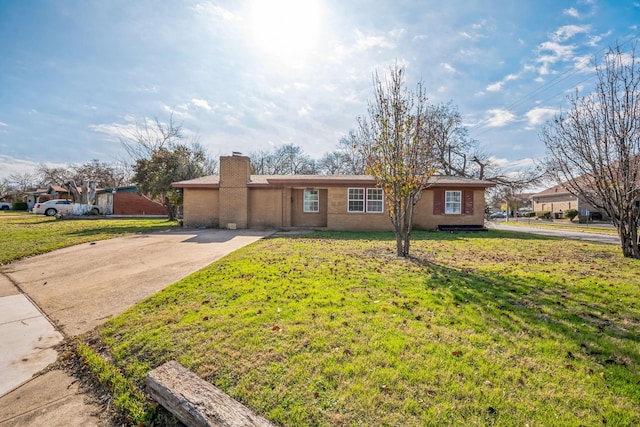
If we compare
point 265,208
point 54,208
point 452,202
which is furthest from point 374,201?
point 54,208

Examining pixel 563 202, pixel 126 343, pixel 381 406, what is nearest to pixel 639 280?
pixel 381 406

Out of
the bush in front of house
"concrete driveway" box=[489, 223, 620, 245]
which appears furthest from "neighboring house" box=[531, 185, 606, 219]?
"concrete driveway" box=[489, 223, 620, 245]

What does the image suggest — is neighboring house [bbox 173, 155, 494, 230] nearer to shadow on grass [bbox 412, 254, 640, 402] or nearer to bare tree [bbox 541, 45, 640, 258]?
bare tree [bbox 541, 45, 640, 258]

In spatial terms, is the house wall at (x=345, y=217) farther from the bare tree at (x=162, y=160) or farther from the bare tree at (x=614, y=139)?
the bare tree at (x=162, y=160)

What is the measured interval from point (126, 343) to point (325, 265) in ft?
13.4

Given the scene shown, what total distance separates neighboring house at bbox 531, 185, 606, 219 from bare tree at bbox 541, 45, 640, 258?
3038 cm

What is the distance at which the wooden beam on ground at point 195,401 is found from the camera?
193 centimetres

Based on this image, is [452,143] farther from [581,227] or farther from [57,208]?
[57,208]

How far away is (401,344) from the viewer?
2.90 metres

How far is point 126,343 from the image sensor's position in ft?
10.3

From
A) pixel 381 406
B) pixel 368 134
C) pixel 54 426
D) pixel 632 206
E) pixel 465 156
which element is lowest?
pixel 54 426

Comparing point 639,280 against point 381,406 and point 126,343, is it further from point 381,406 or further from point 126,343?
point 126,343

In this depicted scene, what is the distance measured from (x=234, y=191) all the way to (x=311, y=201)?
14.3ft

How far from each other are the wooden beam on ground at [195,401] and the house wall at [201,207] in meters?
14.5
